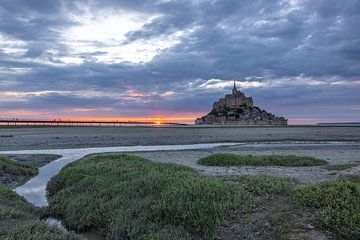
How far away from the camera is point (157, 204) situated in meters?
10.6

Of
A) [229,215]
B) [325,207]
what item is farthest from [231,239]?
[325,207]

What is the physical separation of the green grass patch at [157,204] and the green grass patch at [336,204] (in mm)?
1427

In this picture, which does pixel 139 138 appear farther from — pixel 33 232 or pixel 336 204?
pixel 336 204

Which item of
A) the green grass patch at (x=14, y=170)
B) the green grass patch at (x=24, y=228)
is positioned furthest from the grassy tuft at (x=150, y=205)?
the green grass patch at (x=14, y=170)

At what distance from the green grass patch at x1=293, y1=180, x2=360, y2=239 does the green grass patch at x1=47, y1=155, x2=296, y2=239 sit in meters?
1.43

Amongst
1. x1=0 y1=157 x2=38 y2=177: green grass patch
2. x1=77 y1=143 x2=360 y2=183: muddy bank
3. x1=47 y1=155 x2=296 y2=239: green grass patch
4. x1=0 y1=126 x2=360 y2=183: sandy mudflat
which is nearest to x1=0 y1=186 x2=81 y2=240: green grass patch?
x1=47 y1=155 x2=296 y2=239: green grass patch

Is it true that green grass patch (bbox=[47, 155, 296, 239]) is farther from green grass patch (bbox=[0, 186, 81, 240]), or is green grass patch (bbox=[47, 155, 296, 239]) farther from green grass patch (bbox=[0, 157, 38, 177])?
green grass patch (bbox=[0, 157, 38, 177])

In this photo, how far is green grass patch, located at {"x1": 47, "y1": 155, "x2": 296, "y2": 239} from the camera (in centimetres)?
956

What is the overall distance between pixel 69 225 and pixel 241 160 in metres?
15.5

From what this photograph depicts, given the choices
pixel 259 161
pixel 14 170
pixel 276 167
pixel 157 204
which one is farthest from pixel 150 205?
pixel 14 170

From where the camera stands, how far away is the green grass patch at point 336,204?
825 centimetres

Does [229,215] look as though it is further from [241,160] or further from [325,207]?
[241,160]

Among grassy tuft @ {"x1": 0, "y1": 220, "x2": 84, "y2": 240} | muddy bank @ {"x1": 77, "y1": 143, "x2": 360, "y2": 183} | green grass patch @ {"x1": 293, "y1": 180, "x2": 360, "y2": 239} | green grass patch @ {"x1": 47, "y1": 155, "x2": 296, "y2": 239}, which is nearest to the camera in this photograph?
green grass patch @ {"x1": 293, "y1": 180, "x2": 360, "y2": 239}

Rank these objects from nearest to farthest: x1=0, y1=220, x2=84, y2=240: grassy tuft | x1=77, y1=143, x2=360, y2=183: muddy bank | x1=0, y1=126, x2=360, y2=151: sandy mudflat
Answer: x1=0, y1=220, x2=84, y2=240: grassy tuft < x1=77, y1=143, x2=360, y2=183: muddy bank < x1=0, y1=126, x2=360, y2=151: sandy mudflat
